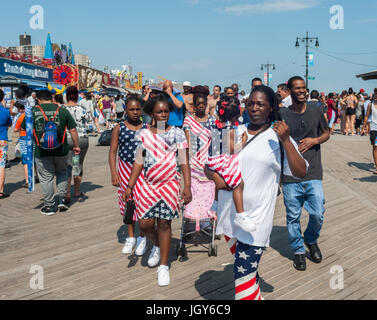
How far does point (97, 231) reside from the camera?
5.79 metres

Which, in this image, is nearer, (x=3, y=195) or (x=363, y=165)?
(x=3, y=195)

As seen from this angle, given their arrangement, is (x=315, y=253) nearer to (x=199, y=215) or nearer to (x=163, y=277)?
(x=199, y=215)

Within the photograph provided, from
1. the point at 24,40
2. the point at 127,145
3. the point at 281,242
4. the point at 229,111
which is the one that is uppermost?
the point at 24,40

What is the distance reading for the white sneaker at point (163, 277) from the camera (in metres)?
3.92

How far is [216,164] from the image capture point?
282 cm

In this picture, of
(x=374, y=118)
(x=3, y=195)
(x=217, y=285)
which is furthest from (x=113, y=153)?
(x=374, y=118)

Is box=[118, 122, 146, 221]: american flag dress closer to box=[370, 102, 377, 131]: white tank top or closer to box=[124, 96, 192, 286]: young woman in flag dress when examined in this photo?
box=[124, 96, 192, 286]: young woman in flag dress

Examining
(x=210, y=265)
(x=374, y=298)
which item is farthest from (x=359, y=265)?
(x=210, y=265)

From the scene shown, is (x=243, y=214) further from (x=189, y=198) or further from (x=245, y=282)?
(x=189, y=198)

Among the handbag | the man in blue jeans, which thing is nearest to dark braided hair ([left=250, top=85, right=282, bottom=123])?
the man in blue jeans

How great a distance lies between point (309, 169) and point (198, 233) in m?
1.87

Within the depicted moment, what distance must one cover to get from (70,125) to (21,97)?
366 cm

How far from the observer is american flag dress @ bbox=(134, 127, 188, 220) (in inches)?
156

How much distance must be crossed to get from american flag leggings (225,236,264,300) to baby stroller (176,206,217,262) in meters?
1.80
